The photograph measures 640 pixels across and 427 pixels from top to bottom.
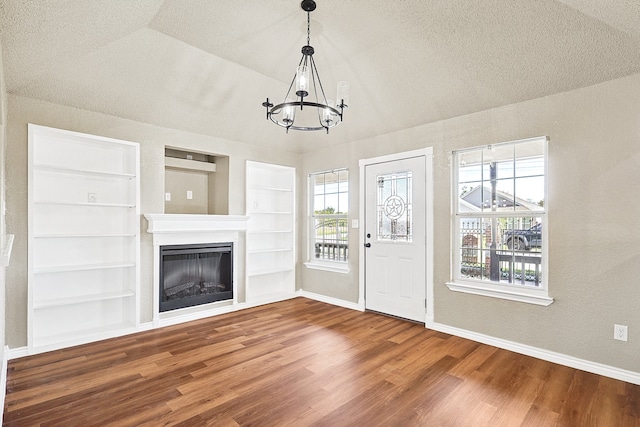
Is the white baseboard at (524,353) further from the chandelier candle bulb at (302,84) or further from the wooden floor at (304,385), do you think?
the chandelier candle bulb at (302,84)

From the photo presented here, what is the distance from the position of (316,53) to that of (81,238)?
3.24m

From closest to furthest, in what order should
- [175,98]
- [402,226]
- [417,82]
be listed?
[417,82], [175,98], [402,226]

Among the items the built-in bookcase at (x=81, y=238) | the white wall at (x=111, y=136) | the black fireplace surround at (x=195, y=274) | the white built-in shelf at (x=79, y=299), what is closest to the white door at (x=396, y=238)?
the white wall at (x=111, y=136)

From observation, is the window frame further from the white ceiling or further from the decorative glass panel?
the white ceiling

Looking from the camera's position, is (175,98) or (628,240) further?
(175,98)

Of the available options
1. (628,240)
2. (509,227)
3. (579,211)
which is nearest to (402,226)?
(509,227)

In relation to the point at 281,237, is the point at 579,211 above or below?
above

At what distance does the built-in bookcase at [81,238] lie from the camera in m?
3.34

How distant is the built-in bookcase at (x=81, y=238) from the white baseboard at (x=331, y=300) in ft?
8.33

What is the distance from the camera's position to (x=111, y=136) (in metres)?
3.68

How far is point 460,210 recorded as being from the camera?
383cm

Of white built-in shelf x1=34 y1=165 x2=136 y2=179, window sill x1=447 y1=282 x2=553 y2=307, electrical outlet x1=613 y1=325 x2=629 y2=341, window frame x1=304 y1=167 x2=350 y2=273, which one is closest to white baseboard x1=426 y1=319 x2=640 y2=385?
electrical outlet x1=613 y1=325 x2=629 y2=341

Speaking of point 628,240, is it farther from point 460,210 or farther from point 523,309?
point 460,210

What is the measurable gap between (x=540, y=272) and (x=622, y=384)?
3.37ft
